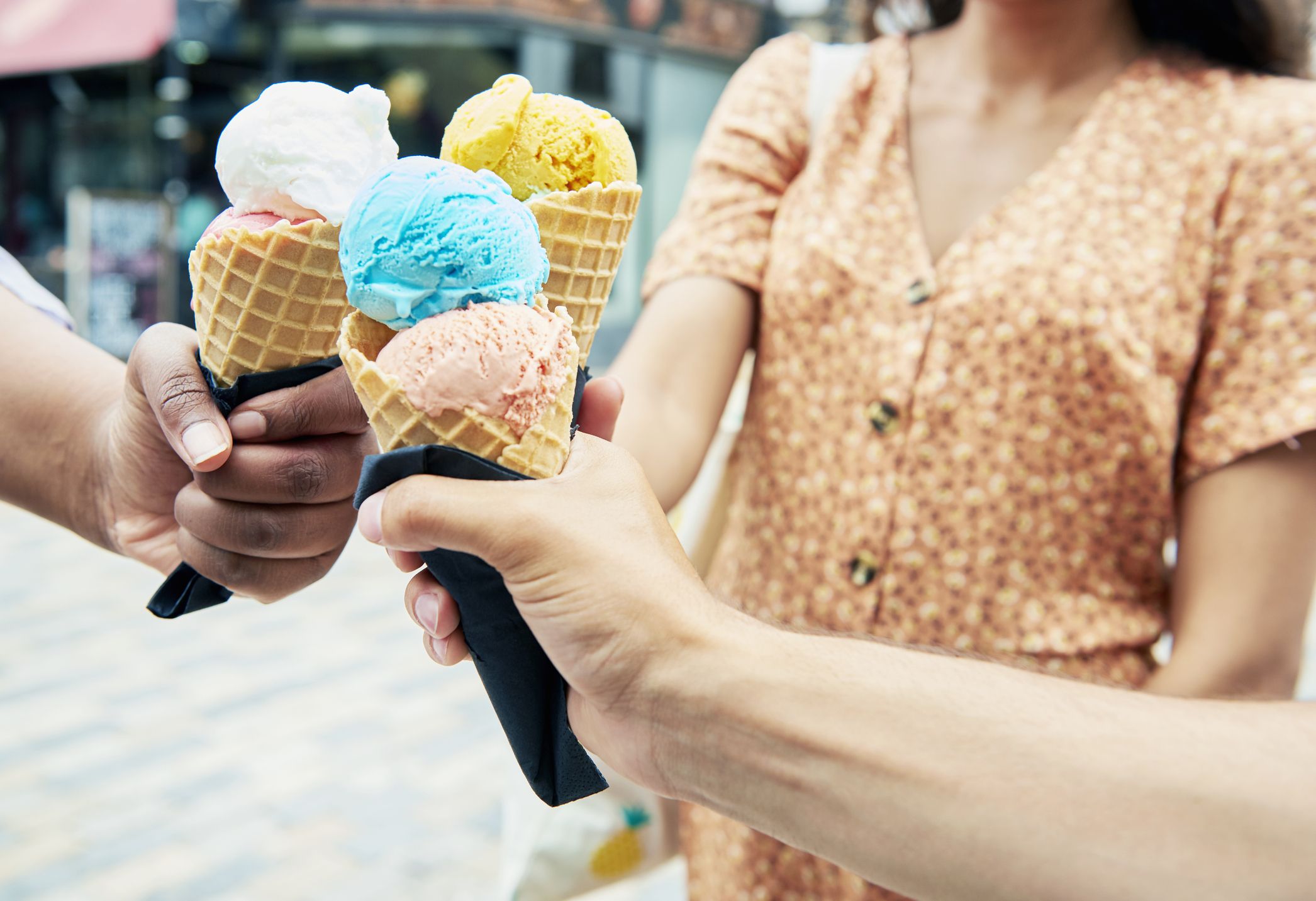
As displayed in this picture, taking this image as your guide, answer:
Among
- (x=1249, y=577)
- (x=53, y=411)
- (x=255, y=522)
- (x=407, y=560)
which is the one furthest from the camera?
(x=53, y=411)

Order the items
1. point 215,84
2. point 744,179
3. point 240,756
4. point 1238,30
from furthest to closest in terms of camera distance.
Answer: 1. point 215,84
2. point 240,756
3. point 744,179
4. point 1238,30

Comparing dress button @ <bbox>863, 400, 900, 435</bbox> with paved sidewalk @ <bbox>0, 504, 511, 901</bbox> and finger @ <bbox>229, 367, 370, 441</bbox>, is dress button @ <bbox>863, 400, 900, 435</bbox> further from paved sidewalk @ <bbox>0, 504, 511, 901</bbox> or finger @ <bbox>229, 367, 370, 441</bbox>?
paved sidewalk @ <bbox>0, 504, 511, 901</bbox>

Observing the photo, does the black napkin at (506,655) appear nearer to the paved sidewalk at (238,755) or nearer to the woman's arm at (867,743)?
the woman's arm at (867,743)

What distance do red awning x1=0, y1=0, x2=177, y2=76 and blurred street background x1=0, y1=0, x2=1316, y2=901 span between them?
2 centimetres

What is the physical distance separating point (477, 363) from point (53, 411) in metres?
0.97

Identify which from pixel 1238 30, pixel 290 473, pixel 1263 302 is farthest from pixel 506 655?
pixel 1238 30

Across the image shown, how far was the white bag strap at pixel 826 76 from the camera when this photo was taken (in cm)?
188

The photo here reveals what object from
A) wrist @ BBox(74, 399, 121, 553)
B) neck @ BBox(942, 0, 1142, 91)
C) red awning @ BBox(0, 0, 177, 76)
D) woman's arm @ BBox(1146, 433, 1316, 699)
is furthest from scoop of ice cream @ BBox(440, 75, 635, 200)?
red awning @ BBox(0, 0, 177, 76)

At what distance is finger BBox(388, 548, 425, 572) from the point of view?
113 centimetres

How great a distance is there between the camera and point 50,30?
9.14 m

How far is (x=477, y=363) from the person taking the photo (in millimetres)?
1049

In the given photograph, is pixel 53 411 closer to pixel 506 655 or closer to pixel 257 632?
pixel 506 655

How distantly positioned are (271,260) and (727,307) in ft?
2.68

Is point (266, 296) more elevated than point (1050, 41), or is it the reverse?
point (1050, 41)
